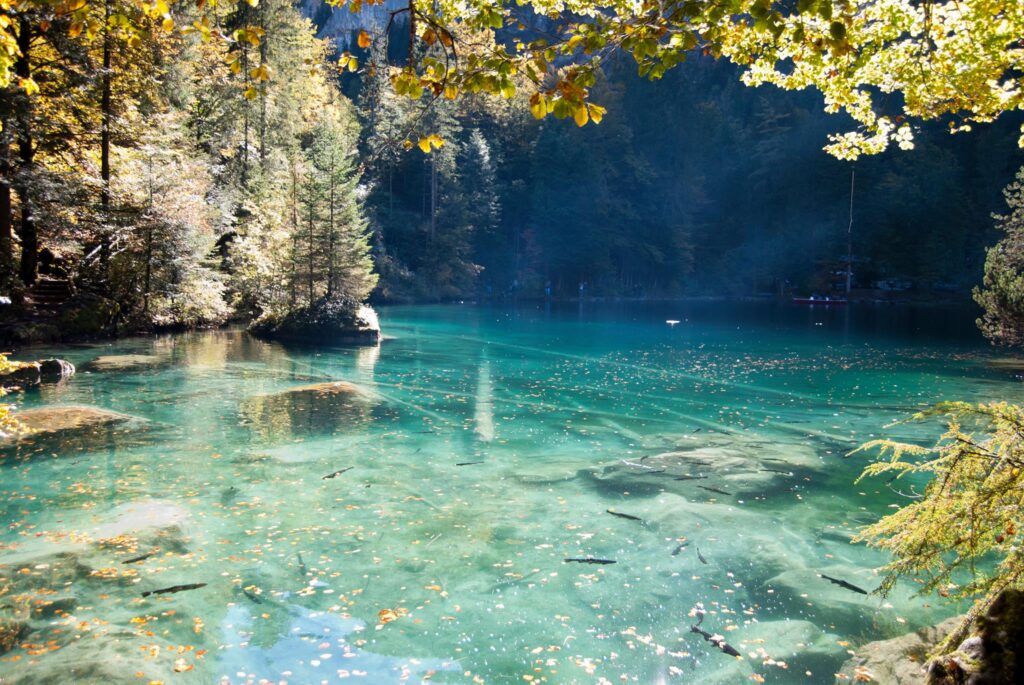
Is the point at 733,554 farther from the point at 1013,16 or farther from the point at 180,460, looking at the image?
the point at 180,460

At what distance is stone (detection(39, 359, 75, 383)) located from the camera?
60.3ft

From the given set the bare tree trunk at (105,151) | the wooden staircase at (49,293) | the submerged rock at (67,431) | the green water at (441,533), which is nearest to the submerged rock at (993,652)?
the green water at (441,533)

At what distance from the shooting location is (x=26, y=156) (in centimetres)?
2381

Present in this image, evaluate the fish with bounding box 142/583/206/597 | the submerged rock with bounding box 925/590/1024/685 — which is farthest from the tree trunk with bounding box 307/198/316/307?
the submerged rock with bounding box 925/590/1024/685

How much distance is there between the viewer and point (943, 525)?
448 centimetres

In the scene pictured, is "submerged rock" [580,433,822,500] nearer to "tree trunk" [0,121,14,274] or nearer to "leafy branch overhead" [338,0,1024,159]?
"leafy branch overhead" [338,0,1024,159]

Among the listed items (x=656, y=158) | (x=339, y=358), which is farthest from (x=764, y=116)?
(x=339, y=358)

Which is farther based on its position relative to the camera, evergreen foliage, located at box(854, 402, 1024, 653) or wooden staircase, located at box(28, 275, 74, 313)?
wooden staircase, located at box(28, 275, 74, 313)

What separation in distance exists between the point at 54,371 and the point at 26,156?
381 inches

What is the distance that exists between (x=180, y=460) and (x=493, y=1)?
9.95 meters

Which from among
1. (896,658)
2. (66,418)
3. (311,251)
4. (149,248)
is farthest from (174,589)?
(311,251)

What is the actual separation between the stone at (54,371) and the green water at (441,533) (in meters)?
0.39

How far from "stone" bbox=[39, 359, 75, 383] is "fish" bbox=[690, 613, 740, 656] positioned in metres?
18.1

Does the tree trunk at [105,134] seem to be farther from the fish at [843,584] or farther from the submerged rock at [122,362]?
the fish at [843,584]
